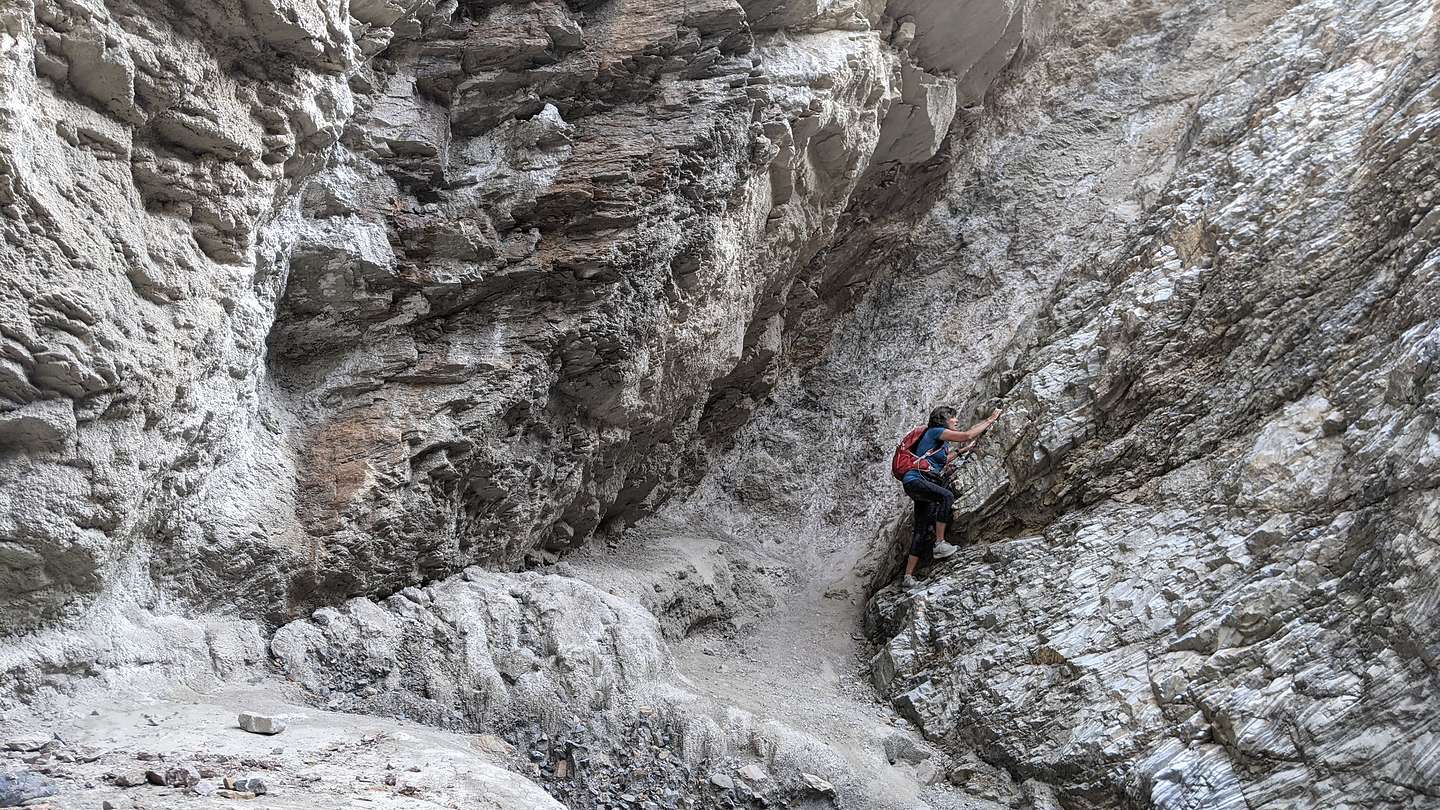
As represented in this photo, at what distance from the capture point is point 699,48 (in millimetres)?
8555

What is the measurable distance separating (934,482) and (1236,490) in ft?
8.90

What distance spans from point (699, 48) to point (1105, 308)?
14.4ft

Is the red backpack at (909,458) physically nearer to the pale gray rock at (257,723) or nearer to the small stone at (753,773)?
the small stone at (753,773)

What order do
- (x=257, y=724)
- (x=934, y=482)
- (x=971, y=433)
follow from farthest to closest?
(x=934, y=482) < (x=971, y=433) < (x=257, y=724)

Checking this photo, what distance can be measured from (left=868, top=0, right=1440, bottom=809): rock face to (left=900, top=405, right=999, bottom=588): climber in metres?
0.23

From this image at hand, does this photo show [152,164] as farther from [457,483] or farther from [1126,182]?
[1126,182]

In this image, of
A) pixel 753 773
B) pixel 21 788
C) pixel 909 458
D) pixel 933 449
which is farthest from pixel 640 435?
pixel 21 788

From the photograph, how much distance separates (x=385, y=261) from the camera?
7316mm

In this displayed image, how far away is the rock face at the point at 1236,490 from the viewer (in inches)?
221

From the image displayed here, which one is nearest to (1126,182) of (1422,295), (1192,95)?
(1192,95)

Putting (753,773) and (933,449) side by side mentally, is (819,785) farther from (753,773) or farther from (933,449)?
(933,449)

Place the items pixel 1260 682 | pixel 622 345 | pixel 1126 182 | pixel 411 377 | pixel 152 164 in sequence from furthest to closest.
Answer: pixel 1126 182 < pixel 622 345 < pixel 411 377 < pixel 1260 682 < pixel 152 164

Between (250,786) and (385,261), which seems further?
(385,261)

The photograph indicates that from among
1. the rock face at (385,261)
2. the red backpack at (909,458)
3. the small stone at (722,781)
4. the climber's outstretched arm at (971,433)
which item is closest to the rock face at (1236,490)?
the climber's outstretched arm at (971,433)
